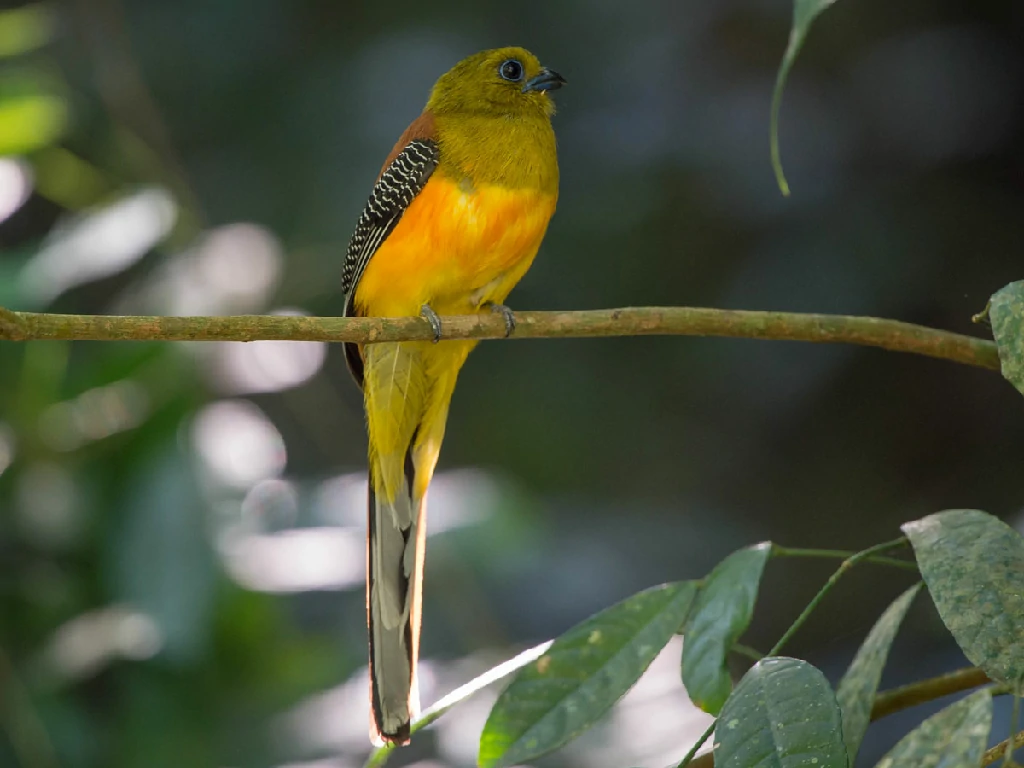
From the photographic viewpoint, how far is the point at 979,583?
0.94 metres

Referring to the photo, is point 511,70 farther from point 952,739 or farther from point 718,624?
point 952,739

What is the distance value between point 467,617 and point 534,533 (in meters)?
0.42

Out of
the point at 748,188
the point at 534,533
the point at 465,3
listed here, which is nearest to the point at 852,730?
the point at 534,533

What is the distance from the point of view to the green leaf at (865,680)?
3.58 feet

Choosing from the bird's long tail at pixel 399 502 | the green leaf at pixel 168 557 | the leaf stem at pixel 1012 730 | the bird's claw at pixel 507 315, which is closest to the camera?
the leaf stem at pixel 1012 730

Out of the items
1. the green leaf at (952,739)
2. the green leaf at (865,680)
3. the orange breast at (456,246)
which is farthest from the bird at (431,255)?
the green leaf at (952,739)

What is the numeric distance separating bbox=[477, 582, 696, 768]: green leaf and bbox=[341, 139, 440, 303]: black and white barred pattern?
137cm

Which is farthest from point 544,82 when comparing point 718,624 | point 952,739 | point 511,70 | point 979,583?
point 952,739

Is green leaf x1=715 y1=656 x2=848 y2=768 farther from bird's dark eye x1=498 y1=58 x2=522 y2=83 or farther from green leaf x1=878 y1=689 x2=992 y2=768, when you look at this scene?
bird's dark eye x1=498 y1=58 x2=522 y2=83

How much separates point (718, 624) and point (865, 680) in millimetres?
152

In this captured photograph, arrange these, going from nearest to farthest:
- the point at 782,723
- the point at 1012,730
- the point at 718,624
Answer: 1. the point at 1012,730
2. the point at 782,723
3. the point at 718,624

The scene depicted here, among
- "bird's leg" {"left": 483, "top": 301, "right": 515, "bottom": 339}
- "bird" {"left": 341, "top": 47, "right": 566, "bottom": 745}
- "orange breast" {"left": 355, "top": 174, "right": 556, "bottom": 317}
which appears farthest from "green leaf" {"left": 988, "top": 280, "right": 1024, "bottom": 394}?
"orange breast" {"left": 355, "top": 174, "right": 556, "bottom": 317}

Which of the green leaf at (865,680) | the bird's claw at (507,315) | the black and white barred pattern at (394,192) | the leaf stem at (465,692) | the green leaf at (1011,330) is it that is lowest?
the green leaf at (865,680)

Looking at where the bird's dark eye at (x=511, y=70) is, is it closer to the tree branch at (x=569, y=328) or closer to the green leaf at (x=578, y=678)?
the tree branch at (x=569, y=328)
